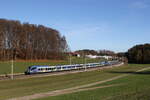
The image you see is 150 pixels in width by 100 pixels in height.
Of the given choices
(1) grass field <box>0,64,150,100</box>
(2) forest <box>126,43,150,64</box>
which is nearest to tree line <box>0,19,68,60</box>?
(2) forest <box>126,43,150,64</box>

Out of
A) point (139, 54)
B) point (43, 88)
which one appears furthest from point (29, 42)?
point (43, 88)

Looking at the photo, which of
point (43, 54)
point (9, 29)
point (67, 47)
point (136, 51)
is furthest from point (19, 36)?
point (136, 51)

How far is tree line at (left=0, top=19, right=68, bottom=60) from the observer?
111250 mm

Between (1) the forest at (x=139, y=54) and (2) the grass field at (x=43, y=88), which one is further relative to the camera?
(1) the forest at (x=139, y=54)

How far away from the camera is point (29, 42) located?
4894 inches

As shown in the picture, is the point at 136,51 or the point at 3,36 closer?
the point at 3,36

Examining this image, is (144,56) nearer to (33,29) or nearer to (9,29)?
(33,29)

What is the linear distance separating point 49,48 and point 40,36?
10.4m

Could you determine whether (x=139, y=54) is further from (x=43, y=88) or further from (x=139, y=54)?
(x=43, y=88)

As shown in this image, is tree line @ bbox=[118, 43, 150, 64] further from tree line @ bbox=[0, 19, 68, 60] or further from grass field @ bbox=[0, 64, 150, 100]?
grass field @ bbox=[0, 64, 150, 100]

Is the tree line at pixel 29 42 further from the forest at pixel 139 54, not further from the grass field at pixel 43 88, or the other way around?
the grass field at pixel 43 88

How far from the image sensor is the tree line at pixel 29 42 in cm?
11125

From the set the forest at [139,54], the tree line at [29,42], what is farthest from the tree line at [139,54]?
the tree line at [29,42]

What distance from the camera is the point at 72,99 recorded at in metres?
18.3
